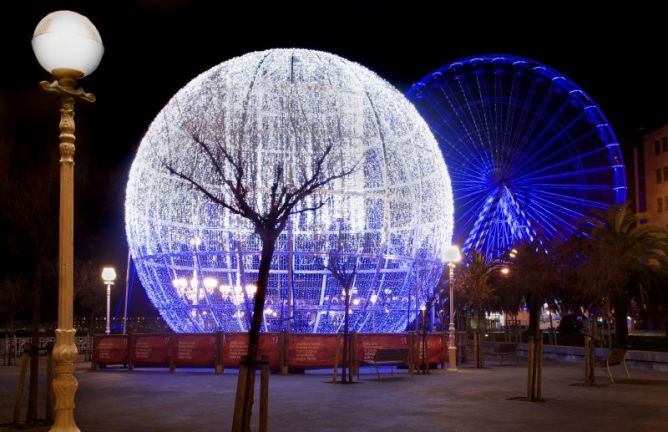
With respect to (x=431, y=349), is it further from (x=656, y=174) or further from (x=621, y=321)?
(x=656, y=174)

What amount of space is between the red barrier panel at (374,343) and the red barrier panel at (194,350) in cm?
396

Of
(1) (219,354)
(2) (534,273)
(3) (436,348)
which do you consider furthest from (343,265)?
(2) (534,273)

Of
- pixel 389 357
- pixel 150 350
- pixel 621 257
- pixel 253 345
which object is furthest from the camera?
pixel 621 257

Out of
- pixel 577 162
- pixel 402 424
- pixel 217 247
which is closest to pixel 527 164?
pixel 577 162

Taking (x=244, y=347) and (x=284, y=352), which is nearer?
(x=284, y=352)

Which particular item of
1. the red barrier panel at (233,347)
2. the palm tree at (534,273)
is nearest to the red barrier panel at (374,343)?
the red barrier panel at (233,347)

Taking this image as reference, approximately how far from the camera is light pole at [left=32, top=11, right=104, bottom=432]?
656cm

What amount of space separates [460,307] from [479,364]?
2047 centimetres

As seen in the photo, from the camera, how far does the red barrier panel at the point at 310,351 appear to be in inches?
828

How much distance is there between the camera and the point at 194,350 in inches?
869

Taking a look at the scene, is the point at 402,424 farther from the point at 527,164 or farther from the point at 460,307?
the point at 460,307

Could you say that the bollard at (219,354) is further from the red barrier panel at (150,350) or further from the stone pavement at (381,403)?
the red barrier panel at (150,350)

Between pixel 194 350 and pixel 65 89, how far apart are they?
16.0m

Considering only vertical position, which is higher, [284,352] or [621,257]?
[621,257]
